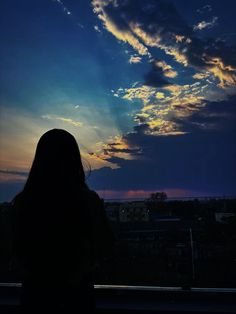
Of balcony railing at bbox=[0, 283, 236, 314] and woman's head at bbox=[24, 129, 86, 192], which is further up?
woman's head at bbox=[24, 129, 86, 192]

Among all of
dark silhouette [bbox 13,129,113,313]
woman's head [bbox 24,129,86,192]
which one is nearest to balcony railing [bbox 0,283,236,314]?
dark silhouette [bbox 13,129,113,313]

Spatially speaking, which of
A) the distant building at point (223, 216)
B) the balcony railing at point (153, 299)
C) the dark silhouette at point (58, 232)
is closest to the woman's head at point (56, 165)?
the dark silhouette at point (58, 232)

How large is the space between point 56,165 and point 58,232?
0.18 meters

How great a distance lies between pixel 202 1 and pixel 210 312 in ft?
8.58

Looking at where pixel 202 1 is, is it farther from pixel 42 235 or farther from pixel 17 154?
pixel 42 235

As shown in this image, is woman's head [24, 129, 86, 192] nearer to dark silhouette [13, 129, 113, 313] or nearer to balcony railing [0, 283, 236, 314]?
dark silhouette [13, 129, 113, 313]

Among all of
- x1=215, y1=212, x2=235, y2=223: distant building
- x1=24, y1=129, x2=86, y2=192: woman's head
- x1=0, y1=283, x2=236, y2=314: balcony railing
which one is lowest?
x1=0, y1=283, x2=236, y2=314: balcony railing

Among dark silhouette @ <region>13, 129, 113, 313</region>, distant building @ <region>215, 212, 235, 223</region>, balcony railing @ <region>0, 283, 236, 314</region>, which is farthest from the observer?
distant building @ <region>215, 212, 235, 223</region>

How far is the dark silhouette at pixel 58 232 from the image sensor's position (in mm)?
925

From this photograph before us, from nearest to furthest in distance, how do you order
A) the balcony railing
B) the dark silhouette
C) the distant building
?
the dark silhouette < the balcony railing < the distant building

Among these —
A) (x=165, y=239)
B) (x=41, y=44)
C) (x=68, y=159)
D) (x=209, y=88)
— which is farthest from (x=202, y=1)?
(x=165, y=239)

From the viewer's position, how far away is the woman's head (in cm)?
97

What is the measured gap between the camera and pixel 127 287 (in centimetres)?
192

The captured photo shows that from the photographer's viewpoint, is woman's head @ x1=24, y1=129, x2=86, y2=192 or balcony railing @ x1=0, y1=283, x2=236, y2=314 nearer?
woman's head @ x1=24, y1=129, x2=86, y2=192
